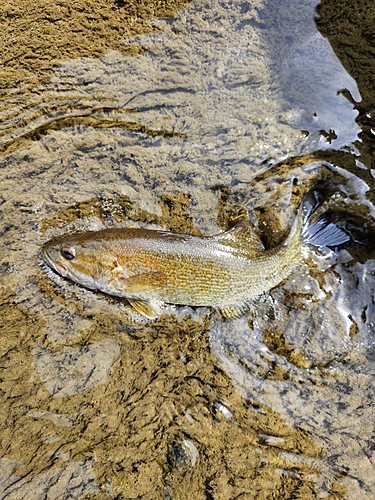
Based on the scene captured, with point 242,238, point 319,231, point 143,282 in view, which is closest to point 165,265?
point 143,282

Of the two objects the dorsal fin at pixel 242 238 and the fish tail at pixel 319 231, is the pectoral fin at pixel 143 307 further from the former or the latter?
the fish tail at pixel 319 231

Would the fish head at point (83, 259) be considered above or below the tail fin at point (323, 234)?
below

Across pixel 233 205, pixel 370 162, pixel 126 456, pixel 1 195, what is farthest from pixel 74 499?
pixel 370 162

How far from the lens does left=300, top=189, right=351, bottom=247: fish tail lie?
161 inches

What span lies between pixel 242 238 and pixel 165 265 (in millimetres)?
838

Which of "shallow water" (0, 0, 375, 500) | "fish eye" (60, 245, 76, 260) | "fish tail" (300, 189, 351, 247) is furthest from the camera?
"fish tail" (300, 189, 351, 247)

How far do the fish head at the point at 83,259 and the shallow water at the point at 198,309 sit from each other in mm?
198

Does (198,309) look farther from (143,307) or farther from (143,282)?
(143,282)

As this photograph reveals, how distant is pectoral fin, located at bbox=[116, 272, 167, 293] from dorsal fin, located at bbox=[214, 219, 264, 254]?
663mm

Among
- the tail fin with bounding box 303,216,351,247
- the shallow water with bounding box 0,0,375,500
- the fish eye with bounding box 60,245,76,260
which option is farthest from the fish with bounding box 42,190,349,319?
the tail fin with bounding box 303,216,351,247

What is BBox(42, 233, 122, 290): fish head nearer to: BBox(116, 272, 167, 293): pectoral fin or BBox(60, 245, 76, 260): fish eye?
BBox(60, 245, 76, 260): fish eye

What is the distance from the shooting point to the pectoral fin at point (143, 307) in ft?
12.4

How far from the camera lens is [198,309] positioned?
3.99 m

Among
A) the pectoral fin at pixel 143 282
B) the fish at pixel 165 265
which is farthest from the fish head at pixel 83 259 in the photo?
the pectoral fin at pixel 143 282
